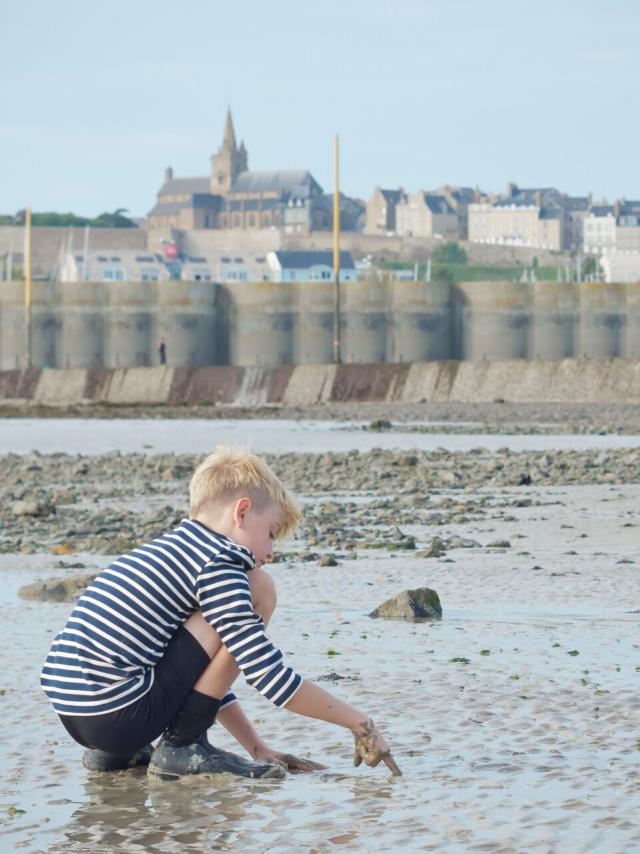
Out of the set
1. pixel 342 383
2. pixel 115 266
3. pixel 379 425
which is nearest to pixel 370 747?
pixel 379 425

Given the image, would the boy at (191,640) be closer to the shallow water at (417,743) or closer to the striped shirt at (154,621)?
the striped shirt at (154,621)

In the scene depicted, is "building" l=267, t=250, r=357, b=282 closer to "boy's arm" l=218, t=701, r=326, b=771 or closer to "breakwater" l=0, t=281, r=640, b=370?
"breakwater" l=0, t=281, r=640, b=370

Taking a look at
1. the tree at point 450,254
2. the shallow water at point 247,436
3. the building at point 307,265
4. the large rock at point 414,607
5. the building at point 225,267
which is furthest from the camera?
the tree at point 450,254

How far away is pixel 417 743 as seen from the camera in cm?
520

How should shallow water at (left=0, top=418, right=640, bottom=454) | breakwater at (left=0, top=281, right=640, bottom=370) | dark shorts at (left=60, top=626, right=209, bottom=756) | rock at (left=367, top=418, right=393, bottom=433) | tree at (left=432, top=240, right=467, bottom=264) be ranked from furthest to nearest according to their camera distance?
tree at (left=432, top=240, right=467, bottom=264), breakwater at (left=0, top=281, right=640, bottom=370), rock at (left=367, top=418, right=393, bottom=433), shallow water at (left=0, top=418, right=640, bottom=454), dark shorts at (left=60, top=626, right=209, bottom=756)

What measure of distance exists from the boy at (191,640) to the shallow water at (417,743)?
0.14 m

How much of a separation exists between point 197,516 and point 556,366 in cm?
3722

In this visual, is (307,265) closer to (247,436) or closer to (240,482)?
(247,436)

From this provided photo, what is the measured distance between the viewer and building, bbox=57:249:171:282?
134 m

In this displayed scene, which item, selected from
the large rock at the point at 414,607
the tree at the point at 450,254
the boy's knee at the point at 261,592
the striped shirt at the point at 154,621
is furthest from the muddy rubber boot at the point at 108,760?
the tree at the point at 450,254

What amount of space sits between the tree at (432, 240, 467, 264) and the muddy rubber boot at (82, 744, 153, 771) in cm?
17560

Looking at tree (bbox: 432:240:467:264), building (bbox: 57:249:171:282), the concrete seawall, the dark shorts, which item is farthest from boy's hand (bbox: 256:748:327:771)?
tree (bbox: 432:240:467:264)

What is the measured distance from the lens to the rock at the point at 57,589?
851cm

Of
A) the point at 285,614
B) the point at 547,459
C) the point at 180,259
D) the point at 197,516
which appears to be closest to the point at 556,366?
the point at 547,459
